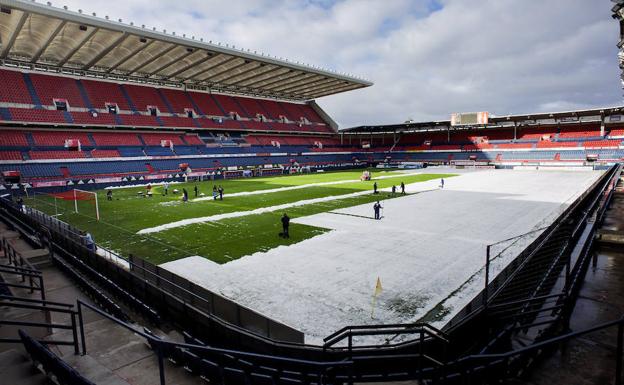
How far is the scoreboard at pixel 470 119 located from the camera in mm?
71062

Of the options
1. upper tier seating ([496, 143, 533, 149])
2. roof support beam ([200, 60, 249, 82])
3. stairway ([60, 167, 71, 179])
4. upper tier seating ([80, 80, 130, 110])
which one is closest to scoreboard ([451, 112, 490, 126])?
upper tier seating ([496, 143, 533, 149])

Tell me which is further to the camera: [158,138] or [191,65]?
[158,138]

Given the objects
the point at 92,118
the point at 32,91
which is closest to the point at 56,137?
the point at 92,118

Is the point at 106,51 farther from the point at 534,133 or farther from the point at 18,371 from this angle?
the point at 534,133

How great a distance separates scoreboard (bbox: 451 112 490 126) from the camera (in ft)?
233

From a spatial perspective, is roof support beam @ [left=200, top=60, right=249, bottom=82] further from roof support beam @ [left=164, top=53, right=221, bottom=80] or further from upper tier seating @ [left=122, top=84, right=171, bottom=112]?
upper tier seating @ [left=122, top=84, right=171, bottom=112]

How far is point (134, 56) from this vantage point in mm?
49312

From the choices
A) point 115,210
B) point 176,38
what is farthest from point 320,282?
point 176,38

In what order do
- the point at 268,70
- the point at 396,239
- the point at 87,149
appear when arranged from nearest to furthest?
1. the point at 396,239
2. the point at 87,149
3. the point at 268,70

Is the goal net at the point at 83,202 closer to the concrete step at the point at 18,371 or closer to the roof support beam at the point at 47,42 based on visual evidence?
the roof support beam at the point at 47,42

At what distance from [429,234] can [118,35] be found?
41.8 meters

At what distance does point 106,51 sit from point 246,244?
41992 millimetres

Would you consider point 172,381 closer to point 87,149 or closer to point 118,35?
point 118,35

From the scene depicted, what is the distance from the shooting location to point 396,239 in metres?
18.4
